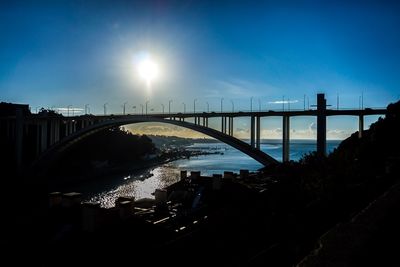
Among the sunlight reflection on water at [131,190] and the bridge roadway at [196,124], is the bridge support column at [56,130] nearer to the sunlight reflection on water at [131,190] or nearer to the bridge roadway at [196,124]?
the bridge roadway at [196,124]

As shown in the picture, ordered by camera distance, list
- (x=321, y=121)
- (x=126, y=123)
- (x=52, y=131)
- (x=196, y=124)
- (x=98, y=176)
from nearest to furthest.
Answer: (x=321, y=121) < (x=196, y=124) < (x=126, y=123) < (x=52, y=131) < (x=98, y=176)

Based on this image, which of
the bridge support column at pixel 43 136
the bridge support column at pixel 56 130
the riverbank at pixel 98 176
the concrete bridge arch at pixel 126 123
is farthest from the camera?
the bridge support column at pixel 43 136

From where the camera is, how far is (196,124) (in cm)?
2888

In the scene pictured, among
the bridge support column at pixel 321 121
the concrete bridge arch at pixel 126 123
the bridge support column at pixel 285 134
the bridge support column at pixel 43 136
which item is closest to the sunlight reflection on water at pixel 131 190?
the concrete bridge arch at pixel 126 123

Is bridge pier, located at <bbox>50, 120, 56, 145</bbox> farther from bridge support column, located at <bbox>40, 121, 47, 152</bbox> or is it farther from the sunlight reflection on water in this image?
the sunlight reflection on water

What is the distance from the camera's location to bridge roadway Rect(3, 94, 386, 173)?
23516 millimetres

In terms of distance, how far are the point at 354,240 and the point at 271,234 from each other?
459 cm

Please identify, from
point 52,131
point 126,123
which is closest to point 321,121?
point 126,123

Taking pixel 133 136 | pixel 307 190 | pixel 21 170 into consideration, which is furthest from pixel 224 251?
pixel 133 136

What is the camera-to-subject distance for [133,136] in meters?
66.0

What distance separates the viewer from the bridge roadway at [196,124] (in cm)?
2352

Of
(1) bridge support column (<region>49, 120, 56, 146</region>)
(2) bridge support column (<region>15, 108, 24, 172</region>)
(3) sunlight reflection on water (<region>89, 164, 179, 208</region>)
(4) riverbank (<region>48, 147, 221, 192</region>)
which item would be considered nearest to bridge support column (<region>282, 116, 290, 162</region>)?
(3) sunlight reflection on water (<region>89, 164, 179, 208</region>)

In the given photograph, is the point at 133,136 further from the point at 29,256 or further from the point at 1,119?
the point at 29,256

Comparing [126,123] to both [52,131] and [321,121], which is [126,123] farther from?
[321,121]
